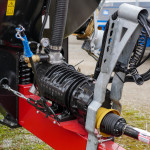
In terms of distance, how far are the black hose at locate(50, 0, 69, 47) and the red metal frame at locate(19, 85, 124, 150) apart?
0.38 metres

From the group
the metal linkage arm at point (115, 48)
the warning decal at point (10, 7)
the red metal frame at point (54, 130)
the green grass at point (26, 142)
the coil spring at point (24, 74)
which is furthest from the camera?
the green grass at point (26, 142)

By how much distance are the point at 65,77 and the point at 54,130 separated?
0.27m

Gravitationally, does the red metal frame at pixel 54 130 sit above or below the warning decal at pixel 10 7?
below

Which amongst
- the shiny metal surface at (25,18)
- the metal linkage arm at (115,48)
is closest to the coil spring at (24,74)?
the shiny metal surface at (25,18)

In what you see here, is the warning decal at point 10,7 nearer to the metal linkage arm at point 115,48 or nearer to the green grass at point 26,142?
the metal linkage arm at point 115,48

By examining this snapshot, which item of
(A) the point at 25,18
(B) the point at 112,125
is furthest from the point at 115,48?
(A) the point at 25,18

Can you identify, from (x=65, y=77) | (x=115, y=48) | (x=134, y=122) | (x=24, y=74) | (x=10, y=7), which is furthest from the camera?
(x=134, y=122)

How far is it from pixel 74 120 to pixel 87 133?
12 cm

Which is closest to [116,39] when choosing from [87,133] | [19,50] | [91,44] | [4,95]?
[87,133]

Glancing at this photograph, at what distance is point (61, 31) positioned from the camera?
53.3 inches

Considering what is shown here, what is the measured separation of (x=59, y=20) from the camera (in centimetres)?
134

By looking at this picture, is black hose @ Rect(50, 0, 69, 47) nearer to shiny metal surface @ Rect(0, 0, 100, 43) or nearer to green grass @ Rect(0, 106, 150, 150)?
shiny metal surface @ Rect(0, 0, 100, 43)

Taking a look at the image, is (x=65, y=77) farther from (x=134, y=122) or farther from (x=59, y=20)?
(x=134, y=122)

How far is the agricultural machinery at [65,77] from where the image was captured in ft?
3.56
